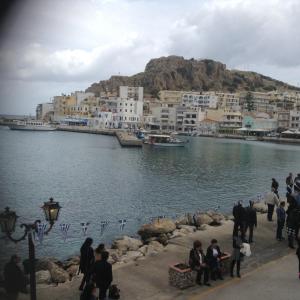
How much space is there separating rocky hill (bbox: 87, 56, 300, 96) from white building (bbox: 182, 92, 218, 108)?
31038 mm

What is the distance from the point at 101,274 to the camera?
24.9 ft

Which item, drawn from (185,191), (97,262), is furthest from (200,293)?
(185,191)

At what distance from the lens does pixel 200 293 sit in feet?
27.5

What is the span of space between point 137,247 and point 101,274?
22.5 feet

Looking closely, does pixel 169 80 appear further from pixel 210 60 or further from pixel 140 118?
pixel 140 118

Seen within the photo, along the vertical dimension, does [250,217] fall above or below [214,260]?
above

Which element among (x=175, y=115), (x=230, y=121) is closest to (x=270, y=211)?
(x=230, y=121)

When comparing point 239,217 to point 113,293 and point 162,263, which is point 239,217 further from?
point 113,293

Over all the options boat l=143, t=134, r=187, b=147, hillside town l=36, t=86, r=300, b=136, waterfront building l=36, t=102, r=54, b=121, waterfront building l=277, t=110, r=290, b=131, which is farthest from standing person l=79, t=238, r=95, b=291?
waterfront building l=36, t=102, r=54, b=121

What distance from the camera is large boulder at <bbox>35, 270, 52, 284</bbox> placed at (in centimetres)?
1024

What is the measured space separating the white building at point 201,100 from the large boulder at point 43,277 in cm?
13296

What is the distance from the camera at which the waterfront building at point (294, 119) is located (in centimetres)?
12275

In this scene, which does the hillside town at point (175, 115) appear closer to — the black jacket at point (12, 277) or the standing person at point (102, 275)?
the standing person at point (102, 275)

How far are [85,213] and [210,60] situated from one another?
186022mm
